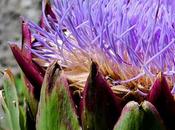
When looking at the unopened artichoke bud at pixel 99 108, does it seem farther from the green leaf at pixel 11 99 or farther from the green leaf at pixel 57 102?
the green leaf at pixel 11 99

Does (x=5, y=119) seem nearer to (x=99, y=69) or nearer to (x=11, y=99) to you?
(x=11, y=99)

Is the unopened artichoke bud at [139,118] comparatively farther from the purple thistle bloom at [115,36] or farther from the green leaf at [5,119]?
the green leaf at [5,119]

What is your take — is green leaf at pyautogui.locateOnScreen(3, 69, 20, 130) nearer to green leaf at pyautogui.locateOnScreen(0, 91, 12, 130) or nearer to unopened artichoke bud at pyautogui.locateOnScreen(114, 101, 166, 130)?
green leaf at pyautogui.locateOnScreen(0, 91, 12, 130)

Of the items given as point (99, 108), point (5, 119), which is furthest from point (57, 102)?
point (5, 119)

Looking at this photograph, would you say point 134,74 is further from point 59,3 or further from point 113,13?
point 59,3

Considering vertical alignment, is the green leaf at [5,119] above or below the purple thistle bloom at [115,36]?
below

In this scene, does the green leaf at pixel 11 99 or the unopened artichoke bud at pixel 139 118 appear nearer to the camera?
the unopened artichoke bud at pixel 139 118

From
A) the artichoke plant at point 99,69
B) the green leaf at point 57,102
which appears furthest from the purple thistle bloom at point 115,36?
the green leaf at point 57,102

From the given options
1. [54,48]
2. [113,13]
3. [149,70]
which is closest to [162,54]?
[149,70]

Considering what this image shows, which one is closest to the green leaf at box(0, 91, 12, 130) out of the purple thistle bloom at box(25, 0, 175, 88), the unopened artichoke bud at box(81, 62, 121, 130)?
the purple thistle bloom at box(25, 0, 175, 88)
